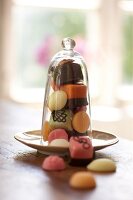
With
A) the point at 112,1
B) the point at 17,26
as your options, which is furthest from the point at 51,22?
the point at 112,1

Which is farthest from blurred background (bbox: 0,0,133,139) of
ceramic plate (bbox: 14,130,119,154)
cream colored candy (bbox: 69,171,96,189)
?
cream colored candy (bbox: 69,171,96,189)

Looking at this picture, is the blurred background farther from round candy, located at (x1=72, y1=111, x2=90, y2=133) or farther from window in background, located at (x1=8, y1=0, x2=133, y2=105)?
round candy, located at (x1=72, y1=111, x2=90, y2=133)

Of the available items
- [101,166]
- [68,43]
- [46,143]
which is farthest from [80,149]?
[68,43]

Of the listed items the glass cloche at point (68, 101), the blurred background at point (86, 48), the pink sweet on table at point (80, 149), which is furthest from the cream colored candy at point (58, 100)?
the blurred background at point (86, 48)

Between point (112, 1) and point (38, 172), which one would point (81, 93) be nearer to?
point (38, 172)

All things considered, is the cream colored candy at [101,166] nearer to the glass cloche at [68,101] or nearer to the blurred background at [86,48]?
the glass cloche at [68,101]

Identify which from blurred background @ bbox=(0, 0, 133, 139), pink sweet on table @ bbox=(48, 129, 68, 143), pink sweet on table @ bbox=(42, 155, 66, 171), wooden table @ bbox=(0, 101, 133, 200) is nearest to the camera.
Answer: wooden table @ bbox=(0, 101, 133, 200)
